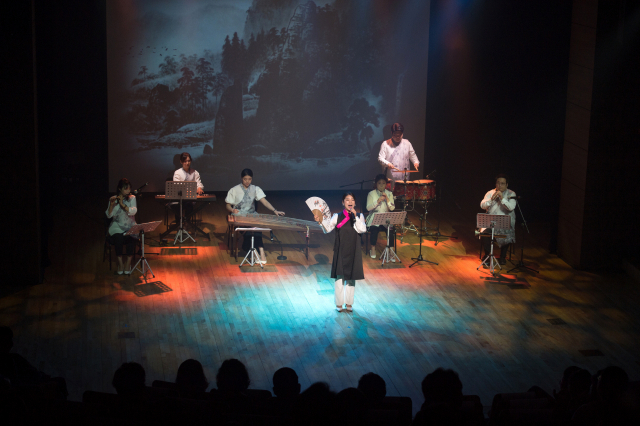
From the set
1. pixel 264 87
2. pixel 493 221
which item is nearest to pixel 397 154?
pixel 493 221

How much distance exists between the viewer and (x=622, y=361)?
532 cm

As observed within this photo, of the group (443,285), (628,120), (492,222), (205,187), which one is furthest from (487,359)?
(205,187)

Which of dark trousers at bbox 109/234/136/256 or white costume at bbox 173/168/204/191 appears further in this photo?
white costume at bbox 173/168/204/191

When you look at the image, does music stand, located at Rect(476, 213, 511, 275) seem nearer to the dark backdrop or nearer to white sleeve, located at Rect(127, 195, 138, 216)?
the dark backdrop

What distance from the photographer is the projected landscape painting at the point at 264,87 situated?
36.9 ft

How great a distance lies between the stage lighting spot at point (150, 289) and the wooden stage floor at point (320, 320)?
2 cm

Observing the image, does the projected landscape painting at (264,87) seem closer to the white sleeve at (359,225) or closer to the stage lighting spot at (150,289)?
the stage lighting spot at (150,289)

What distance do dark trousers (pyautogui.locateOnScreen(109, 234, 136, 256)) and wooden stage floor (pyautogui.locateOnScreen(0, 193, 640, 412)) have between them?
0.31 metres

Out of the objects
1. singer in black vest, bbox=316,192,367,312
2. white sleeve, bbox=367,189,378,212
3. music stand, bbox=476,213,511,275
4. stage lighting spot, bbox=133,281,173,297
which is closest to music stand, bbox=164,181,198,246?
stage lighting spot, bbox=133,281,173,297

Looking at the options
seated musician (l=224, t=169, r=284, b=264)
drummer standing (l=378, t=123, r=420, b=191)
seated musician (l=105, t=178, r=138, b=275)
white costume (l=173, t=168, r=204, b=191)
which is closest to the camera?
seated musician (l=105, t=178, r=138, b=275)

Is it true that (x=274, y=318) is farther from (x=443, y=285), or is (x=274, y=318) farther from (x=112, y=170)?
(x=112, y=170)

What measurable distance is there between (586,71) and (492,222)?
7.47 ft

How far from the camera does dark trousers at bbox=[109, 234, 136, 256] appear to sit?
285 inches

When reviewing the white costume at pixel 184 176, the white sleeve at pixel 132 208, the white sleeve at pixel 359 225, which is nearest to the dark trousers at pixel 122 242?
the white sleeve at pixel 132 208
